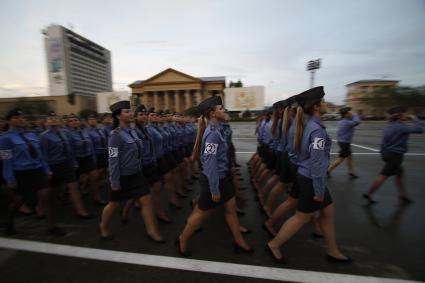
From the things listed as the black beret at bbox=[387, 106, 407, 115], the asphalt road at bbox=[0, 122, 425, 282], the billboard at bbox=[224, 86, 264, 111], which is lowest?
the asphalt road at bbox=[0, 122, 425, 282]

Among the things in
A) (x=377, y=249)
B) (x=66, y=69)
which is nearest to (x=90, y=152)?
(x=377, y=249)

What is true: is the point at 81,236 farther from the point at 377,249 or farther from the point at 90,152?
the point at 377,249

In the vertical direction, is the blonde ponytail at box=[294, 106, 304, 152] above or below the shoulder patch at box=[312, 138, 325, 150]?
above

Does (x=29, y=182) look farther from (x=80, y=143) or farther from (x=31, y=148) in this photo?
(x=80, y=143)

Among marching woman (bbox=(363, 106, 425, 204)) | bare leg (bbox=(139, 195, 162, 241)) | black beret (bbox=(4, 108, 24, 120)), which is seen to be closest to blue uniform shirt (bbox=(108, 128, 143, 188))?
bare leg (bbox=(139, 195, 162, 241))

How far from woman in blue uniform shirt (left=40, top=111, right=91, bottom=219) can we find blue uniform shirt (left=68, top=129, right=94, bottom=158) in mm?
594

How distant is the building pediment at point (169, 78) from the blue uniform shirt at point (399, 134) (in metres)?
72.2

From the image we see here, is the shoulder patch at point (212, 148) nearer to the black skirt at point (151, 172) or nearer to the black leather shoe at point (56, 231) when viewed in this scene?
the black skirt at point (151, 172)

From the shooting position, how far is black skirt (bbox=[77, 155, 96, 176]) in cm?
550

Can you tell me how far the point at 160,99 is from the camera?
78.1 metres

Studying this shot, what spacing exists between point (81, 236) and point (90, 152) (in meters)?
2.12

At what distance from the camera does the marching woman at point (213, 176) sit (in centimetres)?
307

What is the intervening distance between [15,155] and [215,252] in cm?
339

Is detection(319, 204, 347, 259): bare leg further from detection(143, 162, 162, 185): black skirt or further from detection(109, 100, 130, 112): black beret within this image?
detection(109, 100, 130, 112): black beret
